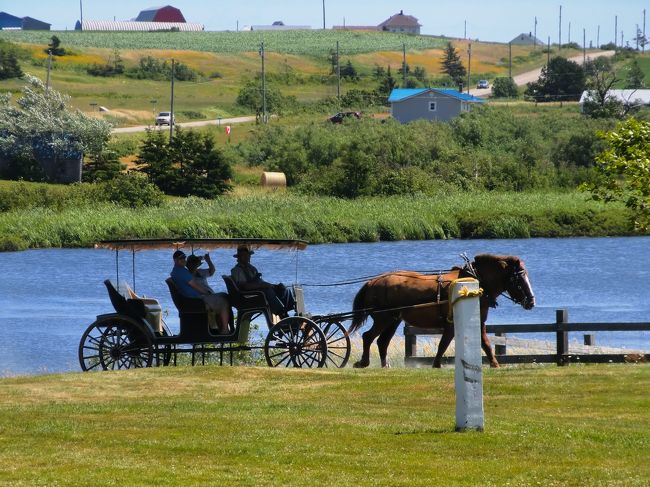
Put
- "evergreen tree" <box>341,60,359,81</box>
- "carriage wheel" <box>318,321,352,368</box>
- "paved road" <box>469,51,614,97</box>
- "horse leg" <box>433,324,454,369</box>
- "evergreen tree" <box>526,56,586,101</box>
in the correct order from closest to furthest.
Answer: "horse leg" <box>433,324,454,369</box> < "carriage wheel" <box>318,321,352,368</box> < "evergreen tree" <box>526,56,586,101</box> < "paved road" <box>469,51,614,97</box> < "evergreen tree" <box>341,60,359,81</box>

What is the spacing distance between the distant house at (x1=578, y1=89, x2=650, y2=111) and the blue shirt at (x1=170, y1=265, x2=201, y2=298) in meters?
89.1

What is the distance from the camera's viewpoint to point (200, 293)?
19.4 meters

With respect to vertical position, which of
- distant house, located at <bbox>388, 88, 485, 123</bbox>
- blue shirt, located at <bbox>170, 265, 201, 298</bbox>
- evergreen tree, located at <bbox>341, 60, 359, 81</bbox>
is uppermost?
evergreen tree, located at <bbox>341, 60, 359, 81</bbox>

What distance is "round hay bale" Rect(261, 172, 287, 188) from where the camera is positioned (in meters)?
69.4

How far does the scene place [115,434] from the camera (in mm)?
13117

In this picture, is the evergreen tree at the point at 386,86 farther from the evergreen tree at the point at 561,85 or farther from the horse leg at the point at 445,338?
the horse leg at the point at 445,338

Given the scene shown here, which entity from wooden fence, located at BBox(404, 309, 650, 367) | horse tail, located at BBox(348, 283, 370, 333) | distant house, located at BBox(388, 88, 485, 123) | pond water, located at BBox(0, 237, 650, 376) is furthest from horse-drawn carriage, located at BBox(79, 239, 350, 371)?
distant house, located at BBox(388, 88, 485, 123)

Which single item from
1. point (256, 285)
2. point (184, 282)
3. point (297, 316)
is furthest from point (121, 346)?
point (297, 316)

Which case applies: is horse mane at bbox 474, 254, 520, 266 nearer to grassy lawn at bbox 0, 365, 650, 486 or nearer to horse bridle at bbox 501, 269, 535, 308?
horse bridle at bbox 501, 269, 535, 308

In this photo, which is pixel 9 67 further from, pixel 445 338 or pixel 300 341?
pixel 445 338

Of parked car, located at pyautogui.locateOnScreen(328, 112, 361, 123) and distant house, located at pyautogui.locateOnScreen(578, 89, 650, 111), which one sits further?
distant house, located at pyautogui.locateOnScreen(578, 89, 650, 111)

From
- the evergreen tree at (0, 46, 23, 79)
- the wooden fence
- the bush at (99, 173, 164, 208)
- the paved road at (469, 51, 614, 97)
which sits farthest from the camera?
the paved road at (469, 51, 614, 97)

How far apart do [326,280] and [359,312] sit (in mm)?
23317

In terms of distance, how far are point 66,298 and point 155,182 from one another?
83.7 feet
